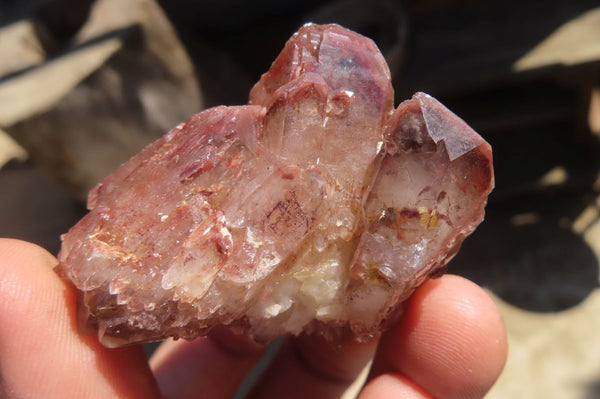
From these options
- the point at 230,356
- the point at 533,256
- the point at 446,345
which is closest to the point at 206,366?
the point at 230,356

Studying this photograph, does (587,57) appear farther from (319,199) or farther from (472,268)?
(319,199)

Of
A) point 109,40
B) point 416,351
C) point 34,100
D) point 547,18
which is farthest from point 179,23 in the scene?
point 416,351

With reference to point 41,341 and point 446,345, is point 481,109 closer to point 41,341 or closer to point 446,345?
point 446,345

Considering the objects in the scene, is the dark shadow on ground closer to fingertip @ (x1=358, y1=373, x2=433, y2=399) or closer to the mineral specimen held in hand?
fingertip @ (x1=358, y1=373, x2=433, y2=399)

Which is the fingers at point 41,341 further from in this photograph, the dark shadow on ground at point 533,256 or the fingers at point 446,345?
the dark shadow on ground at point 533,256

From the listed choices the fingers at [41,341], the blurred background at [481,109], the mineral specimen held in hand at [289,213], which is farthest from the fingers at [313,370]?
the blurred background at [481,109]

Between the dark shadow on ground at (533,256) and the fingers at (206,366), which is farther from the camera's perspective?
the dark shadow on ground at (533,256)
